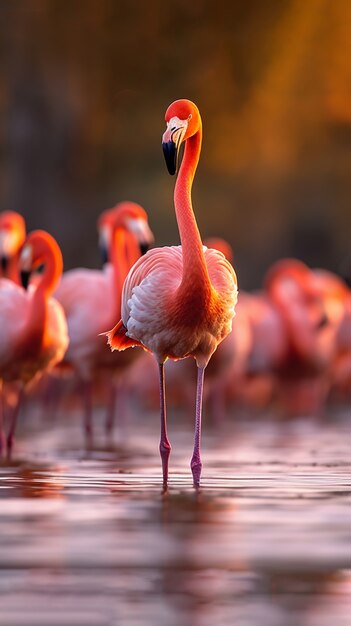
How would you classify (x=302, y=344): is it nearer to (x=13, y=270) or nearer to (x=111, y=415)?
(x=13, y=270)

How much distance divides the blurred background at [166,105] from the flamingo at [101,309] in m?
10.9

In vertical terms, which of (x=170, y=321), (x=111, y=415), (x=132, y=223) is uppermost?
(x=132, y=223)

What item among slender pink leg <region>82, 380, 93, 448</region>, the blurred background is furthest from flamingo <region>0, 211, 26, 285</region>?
the blurred background

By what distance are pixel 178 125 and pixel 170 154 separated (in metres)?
0.28

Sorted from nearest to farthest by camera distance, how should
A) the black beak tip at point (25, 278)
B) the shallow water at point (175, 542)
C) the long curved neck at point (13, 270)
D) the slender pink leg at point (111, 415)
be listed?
the shallow water at point (175, 542)
the black beak tip at point (25, 278)
the slender pink leg at point (111, 415)
the long curved neck at point (13, 270)

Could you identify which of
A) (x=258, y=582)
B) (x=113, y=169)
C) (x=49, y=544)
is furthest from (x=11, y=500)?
(x=113, y=169)

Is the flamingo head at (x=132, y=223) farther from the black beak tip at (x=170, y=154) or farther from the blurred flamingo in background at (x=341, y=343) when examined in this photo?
the blurred flamingo in background at (x=341, y=343)

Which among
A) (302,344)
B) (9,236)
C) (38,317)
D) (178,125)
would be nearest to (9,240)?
(9,236)

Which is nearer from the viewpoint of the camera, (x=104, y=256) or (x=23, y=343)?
(x=23, y=343)

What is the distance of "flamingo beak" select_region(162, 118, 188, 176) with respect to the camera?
232 inches

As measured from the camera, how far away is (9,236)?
11117mm

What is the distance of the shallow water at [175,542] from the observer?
3279 mm

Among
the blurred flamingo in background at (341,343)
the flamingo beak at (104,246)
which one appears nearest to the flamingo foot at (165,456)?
the flamingo beak at (104,246)

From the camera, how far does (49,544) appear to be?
4.20 m
